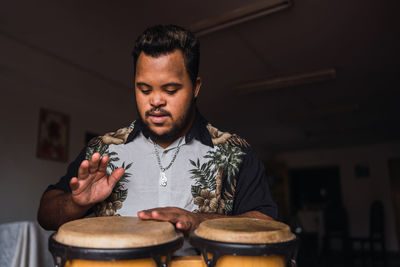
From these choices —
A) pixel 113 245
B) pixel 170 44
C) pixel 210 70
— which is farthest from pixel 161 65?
pixel 210 70

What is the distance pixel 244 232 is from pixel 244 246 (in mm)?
36

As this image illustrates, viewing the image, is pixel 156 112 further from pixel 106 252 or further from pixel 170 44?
pixel 106 252

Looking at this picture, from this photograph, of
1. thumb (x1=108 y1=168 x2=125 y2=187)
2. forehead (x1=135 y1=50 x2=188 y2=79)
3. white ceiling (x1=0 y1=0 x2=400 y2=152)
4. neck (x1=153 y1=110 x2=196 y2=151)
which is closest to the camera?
thumb (x1=108 y1=168 x2=125 y2=187)

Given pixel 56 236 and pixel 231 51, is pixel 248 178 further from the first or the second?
pixel 231 51

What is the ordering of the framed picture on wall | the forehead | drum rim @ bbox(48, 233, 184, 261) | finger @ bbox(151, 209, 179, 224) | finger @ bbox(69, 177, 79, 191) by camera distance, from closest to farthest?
drum rim @ bbox(48, 233, 184, 261), finger @ bbox(151, 209, 179, 224), finger @ bbox(69, 177, 79, 191), the forehead, the framed picture on wall

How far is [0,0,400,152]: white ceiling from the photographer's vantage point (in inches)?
115

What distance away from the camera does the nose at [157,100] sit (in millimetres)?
1234

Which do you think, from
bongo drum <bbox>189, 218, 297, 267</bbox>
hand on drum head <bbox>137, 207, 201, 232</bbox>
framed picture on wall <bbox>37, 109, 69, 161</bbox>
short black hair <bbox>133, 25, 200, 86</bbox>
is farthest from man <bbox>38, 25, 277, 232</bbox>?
framed picture on wall <bbox>37, 109, 69, 161</bbox>

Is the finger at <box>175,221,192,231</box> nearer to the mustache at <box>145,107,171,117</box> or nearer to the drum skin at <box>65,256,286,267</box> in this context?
the drum skin at <box>65,256,286,267</box>

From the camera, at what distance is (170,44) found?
130cm

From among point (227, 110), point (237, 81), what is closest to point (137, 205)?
point (237, 81)

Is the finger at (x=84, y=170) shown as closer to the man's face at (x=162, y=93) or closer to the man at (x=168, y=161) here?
the man at (x=168, y=161)

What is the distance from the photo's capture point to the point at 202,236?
2.94 ft

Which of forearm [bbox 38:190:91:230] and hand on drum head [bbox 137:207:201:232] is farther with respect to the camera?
forearm [bbox 38:190:91:230]
